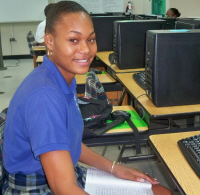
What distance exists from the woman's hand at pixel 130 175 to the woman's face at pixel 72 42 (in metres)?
0.47

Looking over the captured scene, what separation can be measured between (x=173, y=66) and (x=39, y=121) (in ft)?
2.79

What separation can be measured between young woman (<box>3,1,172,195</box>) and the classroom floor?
116cm

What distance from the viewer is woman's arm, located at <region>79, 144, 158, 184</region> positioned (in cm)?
116

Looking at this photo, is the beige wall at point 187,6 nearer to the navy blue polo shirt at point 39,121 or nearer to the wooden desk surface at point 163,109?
the wooden desk surface at point 163,109

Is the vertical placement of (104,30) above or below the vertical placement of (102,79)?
above

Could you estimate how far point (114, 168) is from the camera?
1.20 m

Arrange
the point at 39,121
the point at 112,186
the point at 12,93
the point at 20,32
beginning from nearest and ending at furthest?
the point at 39,121 < the point at 112,186 < the point at 12,93 < the point at 20,32

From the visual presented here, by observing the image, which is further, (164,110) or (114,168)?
(164,110)

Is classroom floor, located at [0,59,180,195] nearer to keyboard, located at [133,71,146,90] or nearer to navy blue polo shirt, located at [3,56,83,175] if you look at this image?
keyboard, located at [133,71,146,90]

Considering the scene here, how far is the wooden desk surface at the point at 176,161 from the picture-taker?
0.88 m

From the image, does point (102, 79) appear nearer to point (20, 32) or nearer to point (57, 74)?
point (57, 74)

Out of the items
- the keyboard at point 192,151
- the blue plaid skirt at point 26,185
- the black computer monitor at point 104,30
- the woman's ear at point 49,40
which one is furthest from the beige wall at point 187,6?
the blue plaid skirt at point 26,185

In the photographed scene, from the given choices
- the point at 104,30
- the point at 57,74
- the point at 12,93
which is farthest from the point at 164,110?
the point at 12,93

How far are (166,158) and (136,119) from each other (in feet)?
2.13
